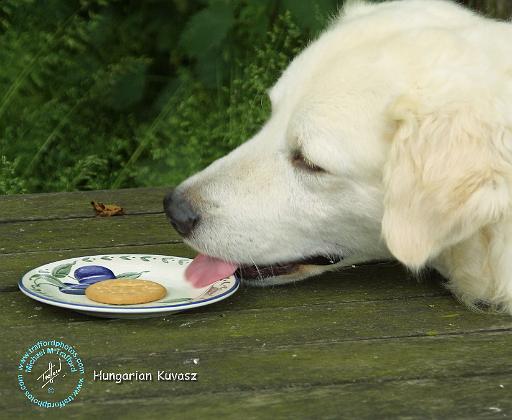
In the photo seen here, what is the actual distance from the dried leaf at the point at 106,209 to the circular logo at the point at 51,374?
107cm

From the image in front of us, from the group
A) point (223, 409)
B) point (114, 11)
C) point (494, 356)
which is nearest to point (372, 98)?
point (494, 356)

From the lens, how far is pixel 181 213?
2283 mm

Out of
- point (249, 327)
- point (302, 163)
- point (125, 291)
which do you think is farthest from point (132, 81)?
point (249, 327)

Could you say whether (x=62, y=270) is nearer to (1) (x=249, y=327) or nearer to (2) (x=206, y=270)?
(2) (x=206, y=270)

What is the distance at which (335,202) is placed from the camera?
2.21 m

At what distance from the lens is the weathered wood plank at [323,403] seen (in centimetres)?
158

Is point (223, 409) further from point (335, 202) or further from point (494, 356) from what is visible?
point (335, 202)

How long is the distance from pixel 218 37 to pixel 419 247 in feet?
7.57

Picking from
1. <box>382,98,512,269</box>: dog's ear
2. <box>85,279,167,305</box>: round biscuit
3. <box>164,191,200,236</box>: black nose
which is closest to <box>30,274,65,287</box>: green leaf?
<box>85,279,167,305</box>: round biscuit

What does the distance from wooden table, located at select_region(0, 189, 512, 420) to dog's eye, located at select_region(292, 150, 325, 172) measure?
0.30 metres

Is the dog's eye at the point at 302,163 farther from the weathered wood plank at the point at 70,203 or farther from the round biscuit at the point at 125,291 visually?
the weathered wood plank at the point at 70,203

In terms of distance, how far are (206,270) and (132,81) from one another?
7.93ft

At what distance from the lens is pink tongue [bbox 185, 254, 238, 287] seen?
229cm

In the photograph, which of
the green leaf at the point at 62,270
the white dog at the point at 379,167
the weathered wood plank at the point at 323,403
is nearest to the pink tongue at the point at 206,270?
the white dog at the point at 379,167
